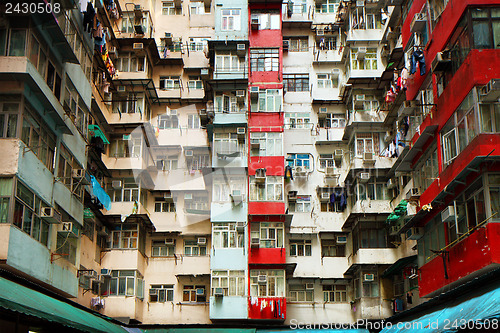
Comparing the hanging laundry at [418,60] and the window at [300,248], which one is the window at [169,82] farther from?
the hanging laundry at [418,60]

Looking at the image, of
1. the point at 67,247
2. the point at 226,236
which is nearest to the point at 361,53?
the point at 226,236

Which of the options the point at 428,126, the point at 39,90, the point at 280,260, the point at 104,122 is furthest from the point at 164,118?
the point at 428,126

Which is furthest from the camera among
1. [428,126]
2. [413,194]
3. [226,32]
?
[226,32]

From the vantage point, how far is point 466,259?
14914 millimetres

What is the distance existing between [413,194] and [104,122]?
12.8 m

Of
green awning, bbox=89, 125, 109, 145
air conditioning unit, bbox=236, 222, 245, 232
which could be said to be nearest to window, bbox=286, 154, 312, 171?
air conditioning unit, bbox=236, 222, 245, 232

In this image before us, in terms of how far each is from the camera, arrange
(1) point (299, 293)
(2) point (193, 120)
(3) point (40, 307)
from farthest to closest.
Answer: (2) point (193, 120) < (1) point (299, 293) < (3) point (40, 307)

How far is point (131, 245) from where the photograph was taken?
2505 centimetres

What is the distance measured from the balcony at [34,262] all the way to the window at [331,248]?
11.1 metres

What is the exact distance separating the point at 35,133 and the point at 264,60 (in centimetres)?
1288

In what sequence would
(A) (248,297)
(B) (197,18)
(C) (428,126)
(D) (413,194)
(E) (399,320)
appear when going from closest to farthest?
1. (C) (428,126)
2. (D) (413,194)
3. (E) (399,320)
4. (A) (248,297)
5. (B) (197,18)

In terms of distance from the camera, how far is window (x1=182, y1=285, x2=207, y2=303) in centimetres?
2528

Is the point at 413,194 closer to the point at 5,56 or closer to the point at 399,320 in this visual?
the point at 399,320

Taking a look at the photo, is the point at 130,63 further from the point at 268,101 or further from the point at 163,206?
the point at 163,206
